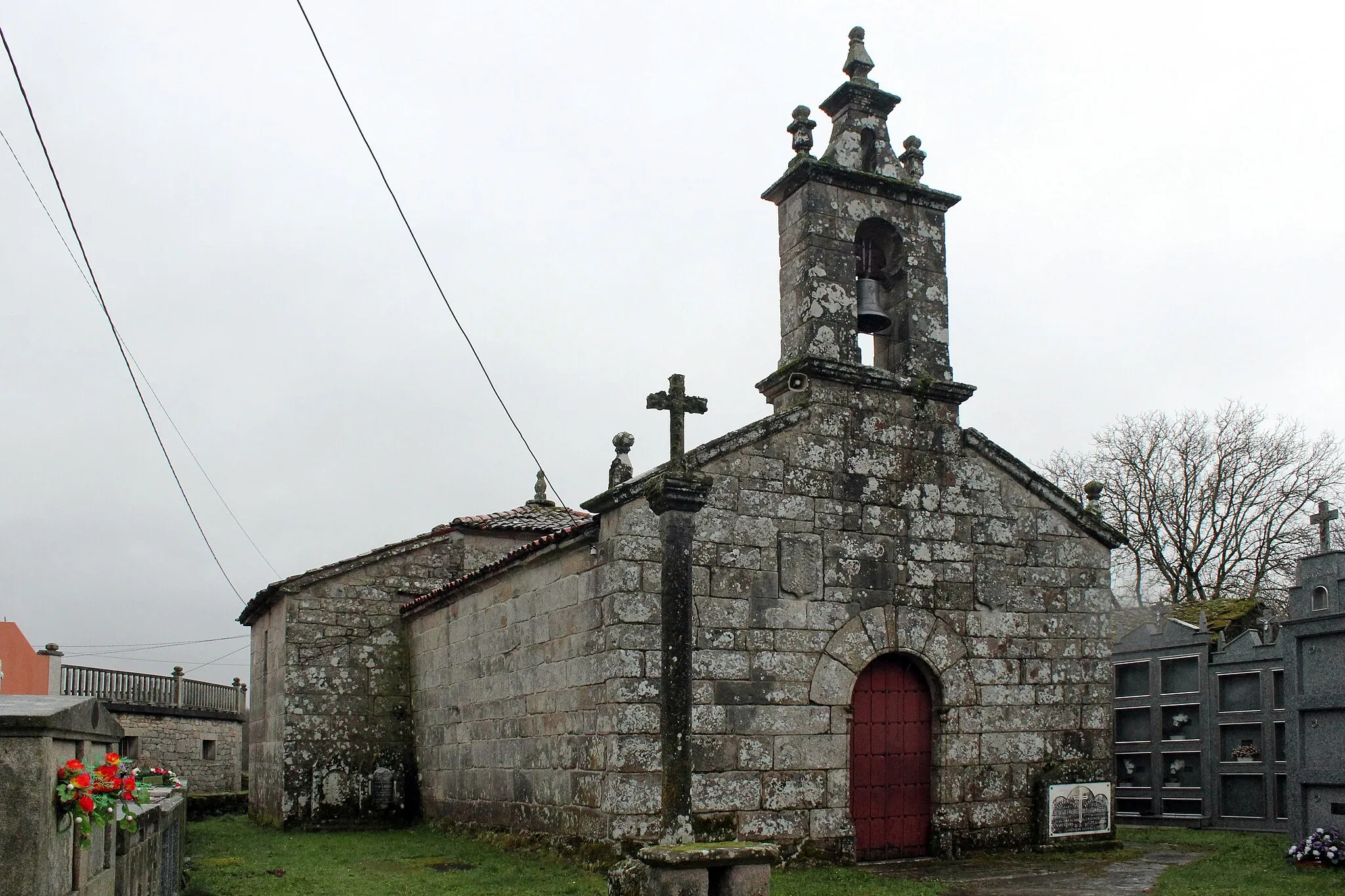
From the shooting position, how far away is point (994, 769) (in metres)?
11.5

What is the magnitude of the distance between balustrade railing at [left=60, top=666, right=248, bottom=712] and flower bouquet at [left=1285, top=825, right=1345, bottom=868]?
20.6m

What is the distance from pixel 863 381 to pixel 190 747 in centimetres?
2068

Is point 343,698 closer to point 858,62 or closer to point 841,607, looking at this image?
point 841,607

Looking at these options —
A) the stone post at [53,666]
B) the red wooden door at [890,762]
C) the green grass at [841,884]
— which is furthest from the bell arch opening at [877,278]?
the stone post at [53,666]

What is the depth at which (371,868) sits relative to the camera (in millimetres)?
11445

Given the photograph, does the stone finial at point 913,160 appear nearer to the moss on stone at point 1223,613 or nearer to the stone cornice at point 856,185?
the stone cornice at point 856,185

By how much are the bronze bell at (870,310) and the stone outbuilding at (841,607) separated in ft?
0.10

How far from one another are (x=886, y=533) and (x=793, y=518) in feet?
3.58

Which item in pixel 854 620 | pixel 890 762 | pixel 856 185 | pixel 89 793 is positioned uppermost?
pixel 856 185

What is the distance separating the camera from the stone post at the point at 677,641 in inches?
313

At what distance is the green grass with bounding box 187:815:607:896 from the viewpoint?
963cm

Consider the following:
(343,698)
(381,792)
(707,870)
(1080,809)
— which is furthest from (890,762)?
(343,698)

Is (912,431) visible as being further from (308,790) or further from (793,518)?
(308,790)

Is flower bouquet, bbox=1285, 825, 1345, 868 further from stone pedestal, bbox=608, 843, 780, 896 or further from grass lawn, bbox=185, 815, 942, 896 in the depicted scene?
stone pedestal, bbox=608, 843, 780, 896
